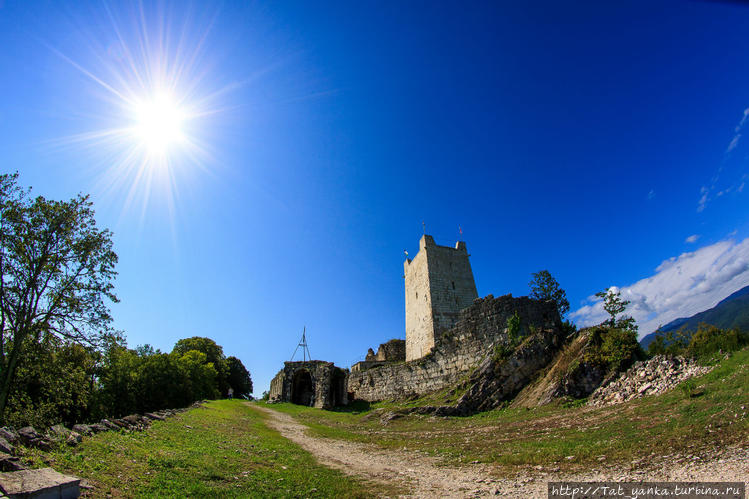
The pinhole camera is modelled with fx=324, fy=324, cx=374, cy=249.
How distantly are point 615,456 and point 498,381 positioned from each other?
11575mm

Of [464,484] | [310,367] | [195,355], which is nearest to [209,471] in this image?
[464,484]

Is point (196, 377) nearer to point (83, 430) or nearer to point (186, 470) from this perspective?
point (83, 430)

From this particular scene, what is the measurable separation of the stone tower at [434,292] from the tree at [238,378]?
44627 mm

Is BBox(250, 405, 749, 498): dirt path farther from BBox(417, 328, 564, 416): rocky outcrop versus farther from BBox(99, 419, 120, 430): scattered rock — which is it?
BBox(417, 328, 564, 416): rocky outcrop

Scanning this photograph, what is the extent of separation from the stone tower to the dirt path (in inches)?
1142

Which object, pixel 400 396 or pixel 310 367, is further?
pixel 310 367

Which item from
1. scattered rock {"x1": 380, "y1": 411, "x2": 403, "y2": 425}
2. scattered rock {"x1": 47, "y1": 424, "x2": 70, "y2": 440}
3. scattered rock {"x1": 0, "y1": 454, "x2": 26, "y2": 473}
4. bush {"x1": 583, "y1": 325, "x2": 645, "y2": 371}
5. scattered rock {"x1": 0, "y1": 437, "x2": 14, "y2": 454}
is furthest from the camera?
scattered rock {"x1": 380, "y1": 411, "x2": 403, "y2": 425}

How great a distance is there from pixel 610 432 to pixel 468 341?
1388cm

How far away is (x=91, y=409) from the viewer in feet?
78.0

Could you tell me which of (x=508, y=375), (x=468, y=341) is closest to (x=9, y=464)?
(x=508, y=375)

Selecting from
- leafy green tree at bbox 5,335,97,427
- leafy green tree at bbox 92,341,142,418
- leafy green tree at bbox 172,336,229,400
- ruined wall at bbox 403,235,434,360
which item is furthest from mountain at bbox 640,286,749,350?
leafy green tree at bbox 172,336,229,400

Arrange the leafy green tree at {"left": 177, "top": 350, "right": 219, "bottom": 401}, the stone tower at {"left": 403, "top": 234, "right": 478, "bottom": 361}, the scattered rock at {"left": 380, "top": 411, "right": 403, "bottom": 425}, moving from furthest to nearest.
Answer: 1. the stone tower at {"left": 403, "top": 234, "right": 478, "bottom": 361}
2. the leafy green tree at {"left": 177, "top": 350, "right": 219, "bottom": 401}
3. the scattered rock at {"left": 380, "top": 411, "right": 403, "bottom": 425}

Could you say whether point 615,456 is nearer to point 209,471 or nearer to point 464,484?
point 464,484

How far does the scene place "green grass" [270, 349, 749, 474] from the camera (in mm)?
5914
